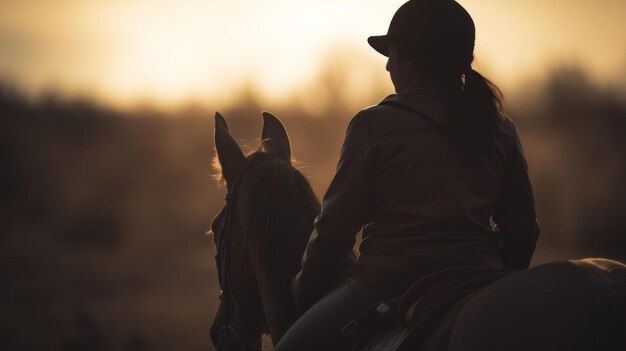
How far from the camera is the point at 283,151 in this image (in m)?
4.87

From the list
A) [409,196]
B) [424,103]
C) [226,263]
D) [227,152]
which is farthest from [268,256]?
[424,103]

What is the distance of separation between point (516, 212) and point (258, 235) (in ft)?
4.07

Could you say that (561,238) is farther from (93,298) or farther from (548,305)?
(548,305)

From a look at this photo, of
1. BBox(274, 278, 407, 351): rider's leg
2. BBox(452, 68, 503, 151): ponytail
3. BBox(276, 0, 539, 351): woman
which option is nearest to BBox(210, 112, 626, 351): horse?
BBox(274, 278, 407, 351): rider's leg

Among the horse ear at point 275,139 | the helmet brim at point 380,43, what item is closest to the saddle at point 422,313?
the helmet brim at point 380,43

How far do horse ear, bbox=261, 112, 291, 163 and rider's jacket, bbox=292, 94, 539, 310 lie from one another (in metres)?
1.04

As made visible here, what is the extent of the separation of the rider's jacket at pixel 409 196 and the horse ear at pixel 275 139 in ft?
3.40

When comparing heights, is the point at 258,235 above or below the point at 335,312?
above

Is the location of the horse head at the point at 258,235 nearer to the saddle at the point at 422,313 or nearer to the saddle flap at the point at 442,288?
the saddle at the point at 422,313

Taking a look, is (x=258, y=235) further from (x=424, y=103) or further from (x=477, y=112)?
(x=477, y=112)

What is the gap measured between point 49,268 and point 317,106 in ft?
61.6

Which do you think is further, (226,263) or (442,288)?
(226,263)

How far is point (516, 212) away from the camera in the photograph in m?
4.04

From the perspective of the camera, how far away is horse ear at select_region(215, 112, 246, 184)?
16.0 feet
